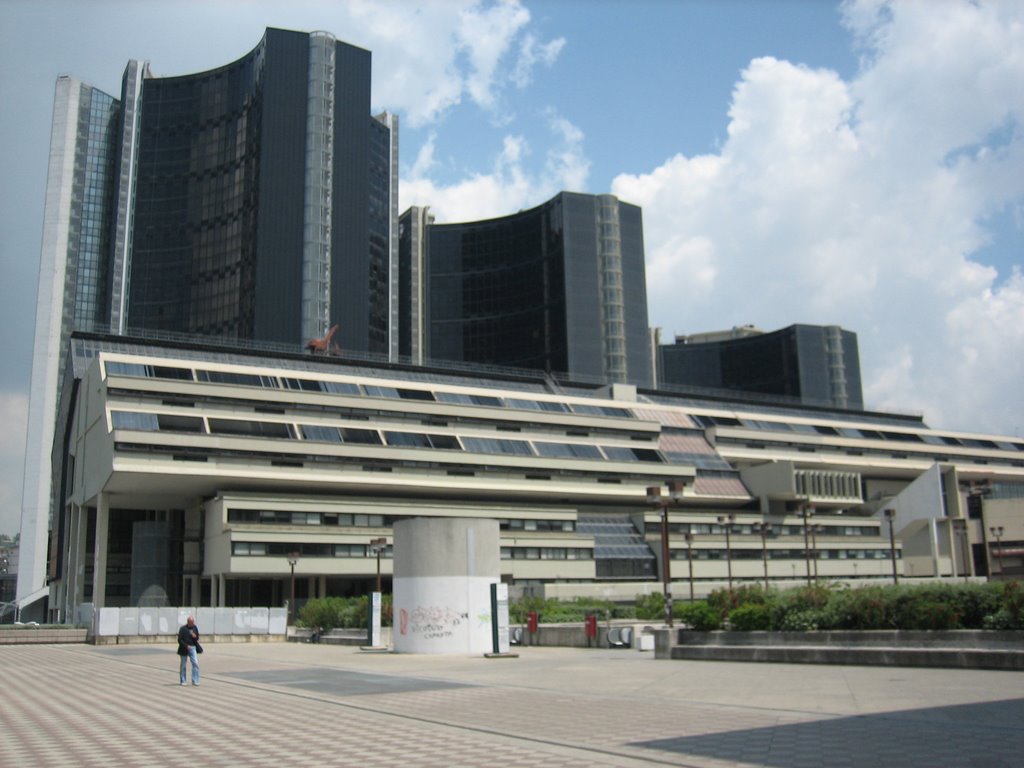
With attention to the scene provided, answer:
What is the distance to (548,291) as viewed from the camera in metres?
173

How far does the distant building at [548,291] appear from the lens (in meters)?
166

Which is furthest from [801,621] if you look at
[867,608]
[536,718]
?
[536,718]

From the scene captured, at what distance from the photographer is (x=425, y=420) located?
318 feet

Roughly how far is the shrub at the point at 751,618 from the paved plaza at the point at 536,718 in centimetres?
212

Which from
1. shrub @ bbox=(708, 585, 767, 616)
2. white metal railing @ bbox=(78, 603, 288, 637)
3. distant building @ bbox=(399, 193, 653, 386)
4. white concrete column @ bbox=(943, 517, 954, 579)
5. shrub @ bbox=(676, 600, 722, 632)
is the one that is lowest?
white metal railing @ bbox=(78, 603, 288, 637)

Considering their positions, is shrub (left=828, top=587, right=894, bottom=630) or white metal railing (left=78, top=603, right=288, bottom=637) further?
white metal railing (left=78, top=603, right=288, bottom=637)

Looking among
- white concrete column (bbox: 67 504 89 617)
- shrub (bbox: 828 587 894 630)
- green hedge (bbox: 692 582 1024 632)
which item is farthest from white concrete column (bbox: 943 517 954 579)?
shrub (bbox: 828 587 894 630)

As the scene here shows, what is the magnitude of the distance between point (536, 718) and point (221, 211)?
532 ft

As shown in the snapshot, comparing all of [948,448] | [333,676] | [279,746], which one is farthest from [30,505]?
[279,746]

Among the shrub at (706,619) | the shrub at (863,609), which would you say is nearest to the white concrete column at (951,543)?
the shrub at (706,619)

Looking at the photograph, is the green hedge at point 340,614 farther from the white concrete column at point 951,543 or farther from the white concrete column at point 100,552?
the white concrete column at point 951,543

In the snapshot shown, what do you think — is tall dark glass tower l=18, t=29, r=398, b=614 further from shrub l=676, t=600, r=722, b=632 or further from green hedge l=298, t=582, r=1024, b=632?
Result: green hedge l=298, t=582, r=1024, b=632

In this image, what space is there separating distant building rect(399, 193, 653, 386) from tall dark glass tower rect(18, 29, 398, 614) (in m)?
20.1

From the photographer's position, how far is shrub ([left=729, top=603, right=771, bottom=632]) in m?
29.3
